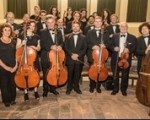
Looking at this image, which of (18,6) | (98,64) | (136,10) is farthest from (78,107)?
(136,10)

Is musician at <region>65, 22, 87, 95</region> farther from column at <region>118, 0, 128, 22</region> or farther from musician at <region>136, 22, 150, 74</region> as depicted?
column at <region>118, 0, 128, 22</region>

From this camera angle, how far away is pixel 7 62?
505 cm

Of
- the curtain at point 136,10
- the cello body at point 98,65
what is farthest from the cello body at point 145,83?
the curtain at point 136,10

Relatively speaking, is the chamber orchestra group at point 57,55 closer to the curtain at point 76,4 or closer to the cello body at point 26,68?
the cello body at point 26,68

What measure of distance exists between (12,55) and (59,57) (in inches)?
33.8

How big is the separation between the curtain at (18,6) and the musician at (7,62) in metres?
5.72

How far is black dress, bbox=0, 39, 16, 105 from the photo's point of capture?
16.3 ft

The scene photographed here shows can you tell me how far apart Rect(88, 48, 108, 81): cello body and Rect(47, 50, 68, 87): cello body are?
24.0 inches

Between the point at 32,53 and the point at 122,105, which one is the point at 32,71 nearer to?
the point at 32,53

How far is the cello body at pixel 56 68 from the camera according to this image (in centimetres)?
531

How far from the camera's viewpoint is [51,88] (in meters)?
6.08

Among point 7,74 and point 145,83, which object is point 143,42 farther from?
point 7,74

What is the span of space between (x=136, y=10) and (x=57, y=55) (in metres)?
6.47

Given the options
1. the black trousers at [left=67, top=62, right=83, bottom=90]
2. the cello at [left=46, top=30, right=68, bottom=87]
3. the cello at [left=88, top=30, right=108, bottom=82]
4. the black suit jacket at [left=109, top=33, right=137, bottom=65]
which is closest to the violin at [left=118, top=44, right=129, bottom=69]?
the black suit jacket at [left=109, top=33, right=137, bottom=65]
